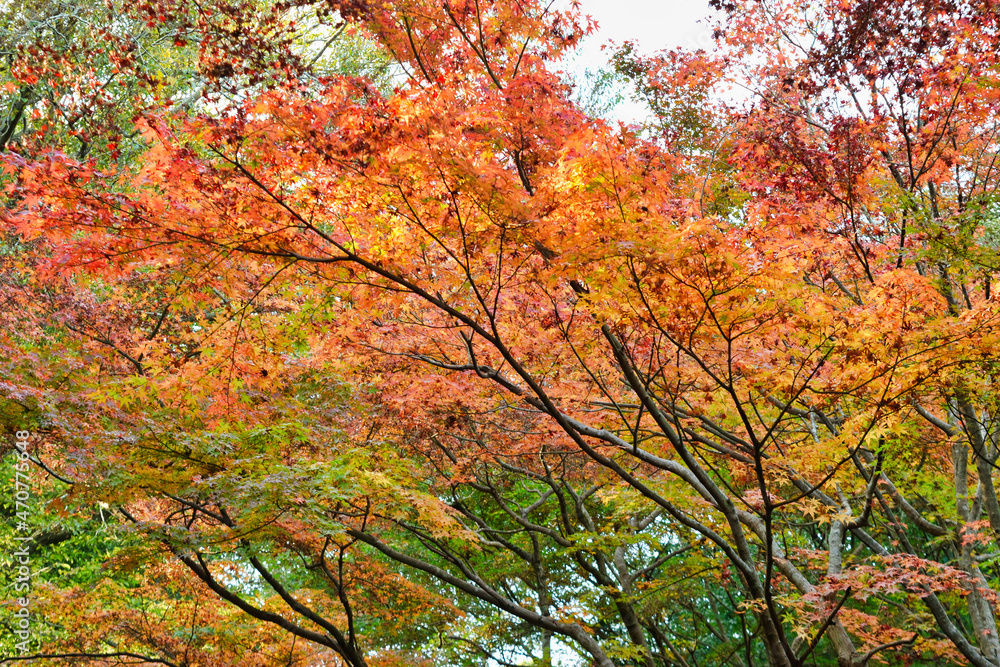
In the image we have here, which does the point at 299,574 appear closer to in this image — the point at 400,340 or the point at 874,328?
the point at 400,340

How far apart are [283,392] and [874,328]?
581 centimetres

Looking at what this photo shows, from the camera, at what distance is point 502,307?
6.64 metres

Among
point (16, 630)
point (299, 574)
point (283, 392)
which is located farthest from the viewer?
point (299, 574)

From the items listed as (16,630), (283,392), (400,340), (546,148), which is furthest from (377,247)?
(16,630)

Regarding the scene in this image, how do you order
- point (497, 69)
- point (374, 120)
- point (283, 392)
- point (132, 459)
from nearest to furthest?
point (374, 120), point (497, 69), point (132, 459), point (283, 392)

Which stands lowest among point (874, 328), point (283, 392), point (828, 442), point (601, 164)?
point (828, 442)

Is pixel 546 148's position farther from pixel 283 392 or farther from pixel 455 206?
pixel 283 392

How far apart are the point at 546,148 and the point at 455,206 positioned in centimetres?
77

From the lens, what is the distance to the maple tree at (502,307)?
4070mm

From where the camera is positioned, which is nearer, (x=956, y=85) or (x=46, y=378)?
(x=956, y=85)

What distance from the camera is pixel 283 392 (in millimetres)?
7789

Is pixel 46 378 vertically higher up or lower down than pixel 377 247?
higher up

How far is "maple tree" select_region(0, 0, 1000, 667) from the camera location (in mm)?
4070

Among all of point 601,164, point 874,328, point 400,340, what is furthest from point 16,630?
point 874,328
